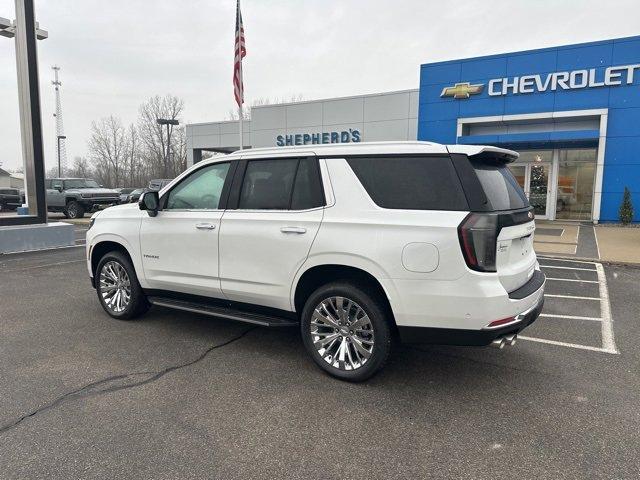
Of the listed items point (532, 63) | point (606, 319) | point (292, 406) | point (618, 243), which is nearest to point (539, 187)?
point (532, 63)

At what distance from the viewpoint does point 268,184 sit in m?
4.21

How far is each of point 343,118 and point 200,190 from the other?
1679cm

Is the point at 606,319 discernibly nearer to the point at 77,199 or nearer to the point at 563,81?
the point at 563,81

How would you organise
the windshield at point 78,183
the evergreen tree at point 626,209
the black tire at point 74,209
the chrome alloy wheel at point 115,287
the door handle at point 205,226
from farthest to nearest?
the windshield at point 78,183, the black tire at point 74,209, the evergreen tree at point 626,209, the chrome alloy wheel at point 115,287, the door handle at point 205,226

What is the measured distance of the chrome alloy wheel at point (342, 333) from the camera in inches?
143

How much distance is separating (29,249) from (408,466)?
11187 millimetres

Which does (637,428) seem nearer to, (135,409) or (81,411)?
(135,409)

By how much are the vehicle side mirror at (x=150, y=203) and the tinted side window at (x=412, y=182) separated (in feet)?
7.57

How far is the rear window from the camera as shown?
11.1ft

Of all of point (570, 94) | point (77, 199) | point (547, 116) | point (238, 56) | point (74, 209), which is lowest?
point (74, 209)

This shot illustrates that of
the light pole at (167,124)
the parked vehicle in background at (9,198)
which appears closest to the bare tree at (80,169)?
the light pole at (167,124)

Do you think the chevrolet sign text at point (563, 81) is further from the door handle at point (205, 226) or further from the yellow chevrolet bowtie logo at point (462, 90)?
the door handle at point (205, 226)

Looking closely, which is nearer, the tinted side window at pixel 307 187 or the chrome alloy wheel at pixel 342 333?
the chrome alloy wheel at pixel 342 333

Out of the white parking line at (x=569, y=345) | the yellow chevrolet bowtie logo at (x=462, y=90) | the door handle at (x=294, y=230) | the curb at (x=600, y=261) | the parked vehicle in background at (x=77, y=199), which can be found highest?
the yellow chevrolet bowtie logo at (x=462, y=90)
